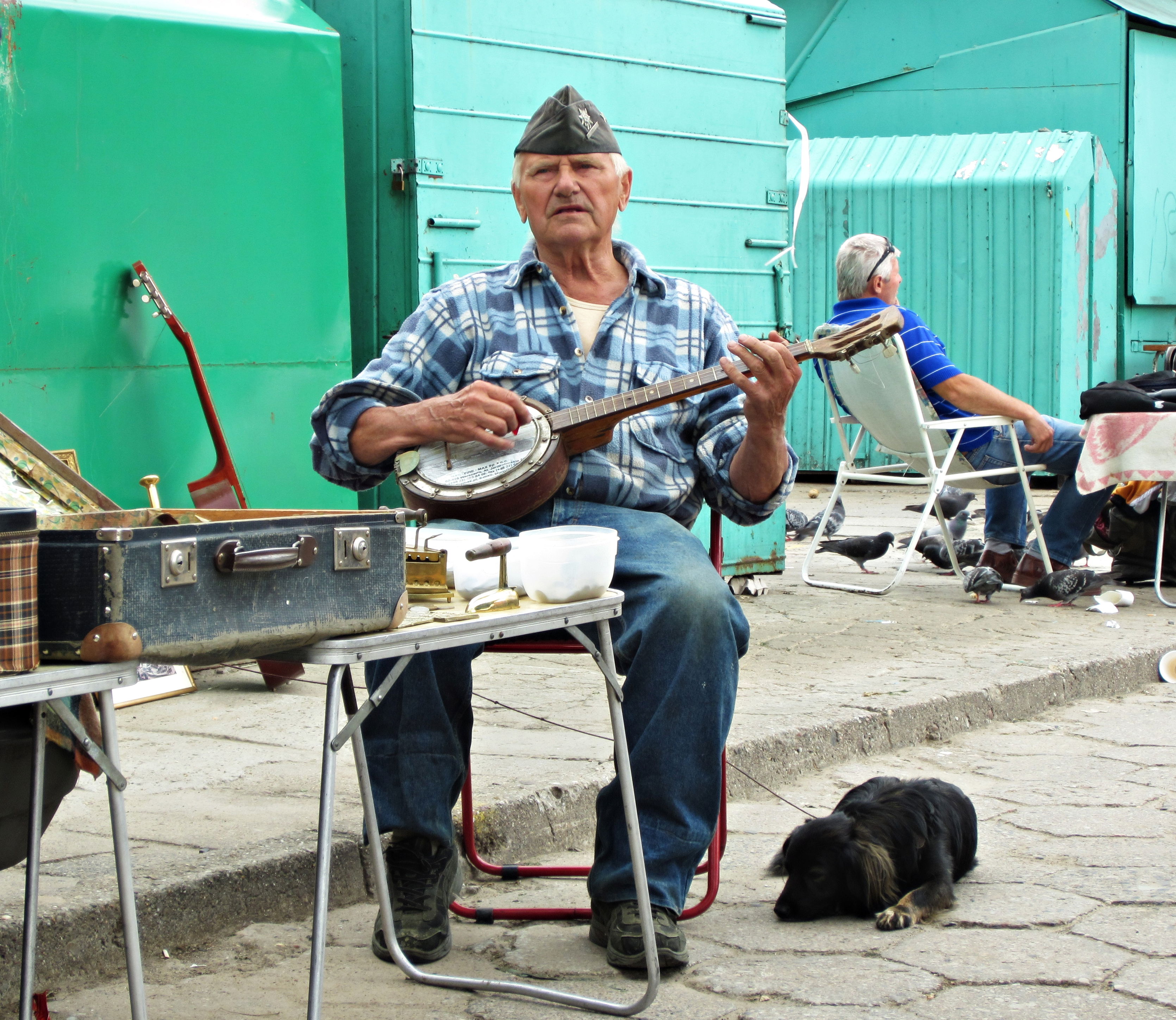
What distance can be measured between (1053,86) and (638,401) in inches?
382

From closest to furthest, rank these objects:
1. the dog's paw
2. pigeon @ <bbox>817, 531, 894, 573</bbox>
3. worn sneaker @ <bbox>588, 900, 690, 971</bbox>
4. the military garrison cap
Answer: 1. worn sneaker @ <bbox>588, 900, 690, 971</bbox>
2. the dog's paw
3. the military garrison cap
4. pigeon @ <bbox>817, 531, 894, 573</bbox>

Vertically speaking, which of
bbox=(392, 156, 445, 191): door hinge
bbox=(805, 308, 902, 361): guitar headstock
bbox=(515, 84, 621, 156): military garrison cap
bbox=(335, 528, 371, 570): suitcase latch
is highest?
bbox=(392, 156, 445, 191): door hinge

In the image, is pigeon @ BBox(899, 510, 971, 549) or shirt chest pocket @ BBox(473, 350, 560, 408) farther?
pigeon @ BBox(899, 510, 971, 549)

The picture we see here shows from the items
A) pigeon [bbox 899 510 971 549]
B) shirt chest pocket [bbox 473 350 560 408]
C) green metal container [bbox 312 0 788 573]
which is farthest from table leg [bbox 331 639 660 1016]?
pigeon [bbox 899 510 971 549]

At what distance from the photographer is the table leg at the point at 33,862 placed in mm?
1817

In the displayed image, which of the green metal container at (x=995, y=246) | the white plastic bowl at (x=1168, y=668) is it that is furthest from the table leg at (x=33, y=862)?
the green metal container at (x=995, y=246)

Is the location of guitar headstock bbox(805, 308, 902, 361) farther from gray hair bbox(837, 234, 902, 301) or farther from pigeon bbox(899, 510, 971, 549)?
pigeon bbox(899, 510, 971, 549)

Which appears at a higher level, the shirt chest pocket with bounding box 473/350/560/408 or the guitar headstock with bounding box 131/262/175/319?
the guitar headstock with bounding box 131/262/175/319

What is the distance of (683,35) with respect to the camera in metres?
5.87

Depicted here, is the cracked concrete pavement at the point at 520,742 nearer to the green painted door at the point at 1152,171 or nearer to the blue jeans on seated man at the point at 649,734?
the blue jeans on seated man at the point at 649,734

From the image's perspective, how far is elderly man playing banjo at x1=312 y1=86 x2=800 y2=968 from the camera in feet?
8.04

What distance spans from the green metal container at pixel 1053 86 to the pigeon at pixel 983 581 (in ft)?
16.9

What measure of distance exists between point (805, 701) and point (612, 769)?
0.96 m

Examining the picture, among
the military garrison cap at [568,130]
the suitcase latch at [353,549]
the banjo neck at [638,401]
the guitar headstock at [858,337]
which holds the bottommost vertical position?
the suitcase latch at [353,549]
